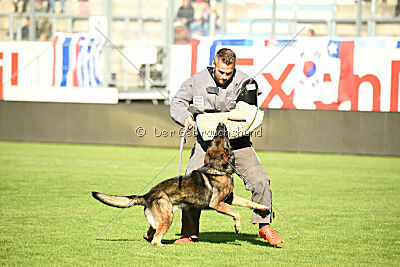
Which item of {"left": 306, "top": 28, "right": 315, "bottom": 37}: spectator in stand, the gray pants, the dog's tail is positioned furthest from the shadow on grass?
{"left": 306, "top": 28, "right": 315, "bottom": 37}: spectator in stand

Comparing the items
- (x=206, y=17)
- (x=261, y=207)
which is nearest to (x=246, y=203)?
(x=261, y=207)

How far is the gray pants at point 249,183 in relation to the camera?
688cm

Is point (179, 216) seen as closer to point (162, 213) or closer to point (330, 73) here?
point (162, 213)

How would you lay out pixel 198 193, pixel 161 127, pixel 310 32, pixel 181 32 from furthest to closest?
pixel 181 32 → pixel 310 32 → pixel 161 127 → pixel 198 193

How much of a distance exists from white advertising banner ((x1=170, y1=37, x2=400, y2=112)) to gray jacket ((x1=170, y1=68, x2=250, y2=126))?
1116cm

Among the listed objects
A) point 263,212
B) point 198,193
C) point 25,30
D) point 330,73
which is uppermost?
point 25,30

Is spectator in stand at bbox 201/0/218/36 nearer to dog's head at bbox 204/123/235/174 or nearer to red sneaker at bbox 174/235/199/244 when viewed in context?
red sneaker at bbox 174/235/199/244

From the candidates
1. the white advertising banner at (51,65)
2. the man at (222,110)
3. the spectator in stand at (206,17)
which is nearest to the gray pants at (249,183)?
the man at (222,110)

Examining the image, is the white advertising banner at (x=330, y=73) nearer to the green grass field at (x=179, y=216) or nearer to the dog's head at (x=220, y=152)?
the green grass field at (x=179, y=216)

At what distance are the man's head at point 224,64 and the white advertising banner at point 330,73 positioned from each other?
1140 centimetres

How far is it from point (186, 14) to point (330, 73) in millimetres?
5188

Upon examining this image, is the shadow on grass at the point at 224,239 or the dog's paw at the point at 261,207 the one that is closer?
the dog's paw at the point at 261,207

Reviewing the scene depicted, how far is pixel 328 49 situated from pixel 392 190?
7.76 metres

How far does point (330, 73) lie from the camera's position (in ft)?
60.5
